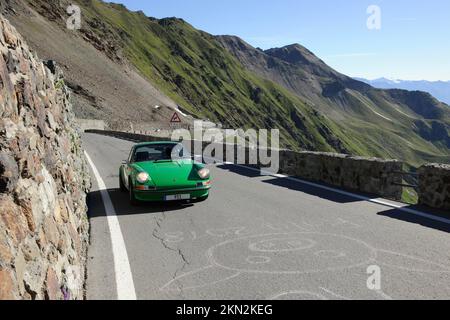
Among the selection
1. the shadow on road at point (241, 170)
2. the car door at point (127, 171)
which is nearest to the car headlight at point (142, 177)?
the car door at point (127, 171)

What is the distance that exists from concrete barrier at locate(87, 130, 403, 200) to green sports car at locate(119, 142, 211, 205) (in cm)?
Answer: 406

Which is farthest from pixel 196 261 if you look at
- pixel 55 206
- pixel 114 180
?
pixel 114 180

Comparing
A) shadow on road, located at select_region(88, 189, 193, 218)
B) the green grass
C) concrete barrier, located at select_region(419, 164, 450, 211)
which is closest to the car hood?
shadow on road, located at select_region(88, 189, 193, 218)

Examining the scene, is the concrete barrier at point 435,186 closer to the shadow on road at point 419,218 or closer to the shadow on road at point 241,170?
the shadow on road at point 419,218

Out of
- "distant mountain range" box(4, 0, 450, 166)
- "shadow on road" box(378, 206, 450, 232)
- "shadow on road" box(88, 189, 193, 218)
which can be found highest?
"distant mountain range" box(4, 0, 450, 166)

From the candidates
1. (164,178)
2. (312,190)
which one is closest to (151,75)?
(312,190)

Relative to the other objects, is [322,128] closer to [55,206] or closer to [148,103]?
[148,103]

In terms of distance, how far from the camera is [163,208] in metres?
9.47

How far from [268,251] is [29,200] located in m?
3.55

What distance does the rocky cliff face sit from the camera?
9.77 feet

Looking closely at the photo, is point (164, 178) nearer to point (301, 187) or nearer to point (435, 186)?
point (301, 187)

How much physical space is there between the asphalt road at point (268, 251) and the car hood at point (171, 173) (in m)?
0.58

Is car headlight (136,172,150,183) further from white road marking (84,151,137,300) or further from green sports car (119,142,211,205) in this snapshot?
white road marking (84,151,137,300)

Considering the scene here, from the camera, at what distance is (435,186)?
8.75 m
